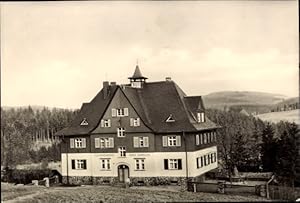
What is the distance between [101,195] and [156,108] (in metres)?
0.73

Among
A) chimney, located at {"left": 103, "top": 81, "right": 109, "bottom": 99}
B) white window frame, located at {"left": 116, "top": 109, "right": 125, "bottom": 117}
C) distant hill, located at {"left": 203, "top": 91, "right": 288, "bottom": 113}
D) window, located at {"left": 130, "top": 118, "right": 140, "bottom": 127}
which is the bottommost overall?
window, located at {"left": 130, "top": 118, "right": 140, "bottom": 127}

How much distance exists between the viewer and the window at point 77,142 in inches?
147

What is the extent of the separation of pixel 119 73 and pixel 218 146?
2.93ft

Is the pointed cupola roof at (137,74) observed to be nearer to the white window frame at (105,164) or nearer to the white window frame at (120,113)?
the white window frame at (120,113)

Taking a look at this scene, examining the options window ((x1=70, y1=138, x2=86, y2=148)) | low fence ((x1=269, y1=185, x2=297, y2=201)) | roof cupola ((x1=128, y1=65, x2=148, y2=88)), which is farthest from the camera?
window ((x1=70, y1=138, x2=86, y2=148))

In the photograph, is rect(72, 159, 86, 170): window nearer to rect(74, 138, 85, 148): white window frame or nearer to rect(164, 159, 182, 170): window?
rect(74, 138, 85, 148): white window frame

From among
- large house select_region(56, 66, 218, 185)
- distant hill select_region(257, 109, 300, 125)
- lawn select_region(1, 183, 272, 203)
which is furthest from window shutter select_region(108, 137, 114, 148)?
distant hill select_region(257, 109, 300, 125)

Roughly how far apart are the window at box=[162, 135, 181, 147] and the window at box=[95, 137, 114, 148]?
38 centimetres

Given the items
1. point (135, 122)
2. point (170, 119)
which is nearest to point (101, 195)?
point (135, 122)

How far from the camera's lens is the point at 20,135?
365cm

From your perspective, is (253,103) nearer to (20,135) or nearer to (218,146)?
(218,146)

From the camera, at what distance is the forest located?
12.0ft

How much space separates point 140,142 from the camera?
146 inches

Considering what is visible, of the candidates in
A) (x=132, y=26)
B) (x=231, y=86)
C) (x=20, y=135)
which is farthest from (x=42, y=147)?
(x=231, y=86)
